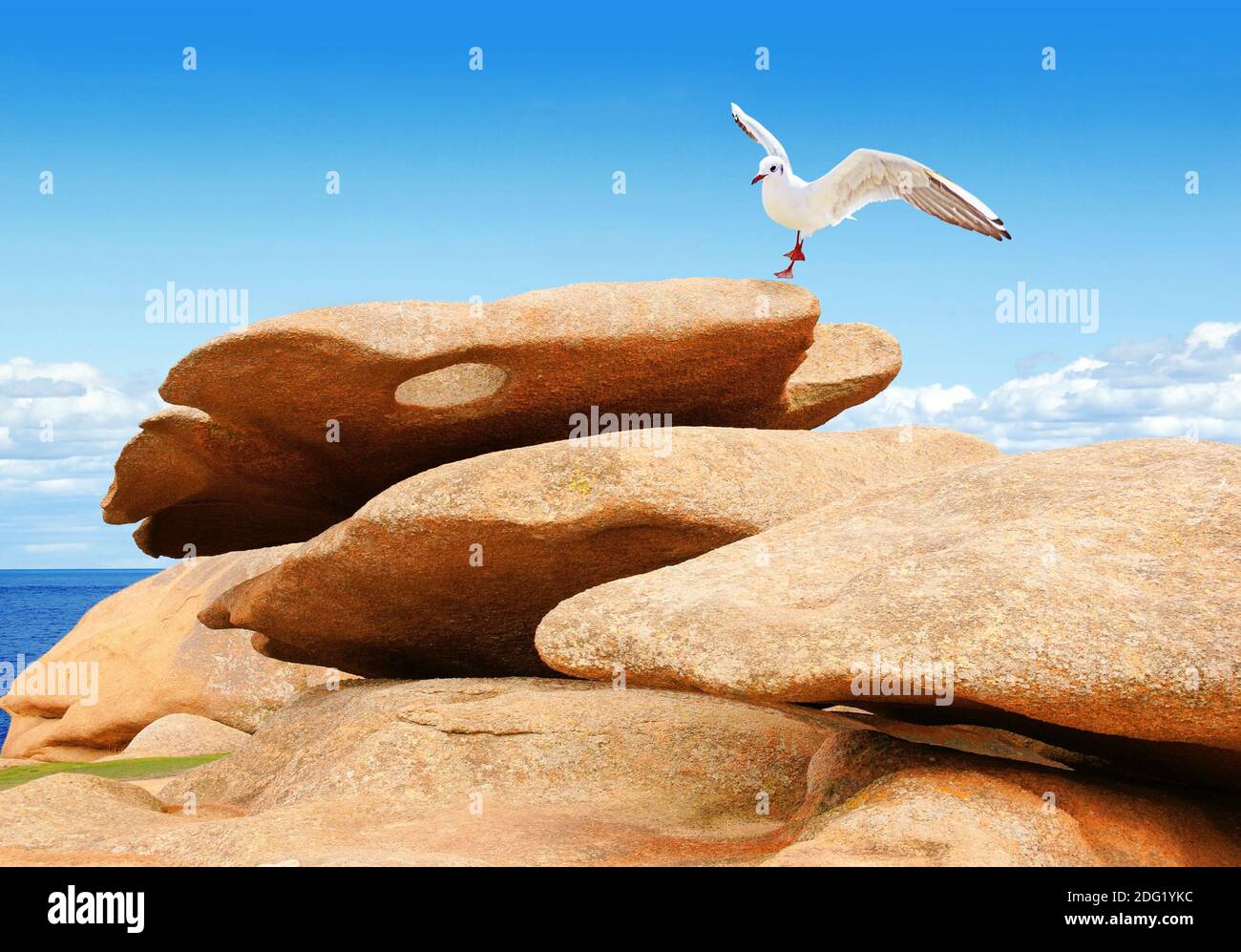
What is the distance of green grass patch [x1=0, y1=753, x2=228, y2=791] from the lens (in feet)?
50.4

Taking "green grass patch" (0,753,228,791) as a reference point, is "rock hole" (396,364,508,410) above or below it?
above

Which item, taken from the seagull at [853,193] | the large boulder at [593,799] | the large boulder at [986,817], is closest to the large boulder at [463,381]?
the seagull at [853,193]

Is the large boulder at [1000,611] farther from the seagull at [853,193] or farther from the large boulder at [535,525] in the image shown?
the seagull at [853,193]

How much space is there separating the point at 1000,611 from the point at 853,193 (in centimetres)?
527

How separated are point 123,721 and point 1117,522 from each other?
17.2 metres

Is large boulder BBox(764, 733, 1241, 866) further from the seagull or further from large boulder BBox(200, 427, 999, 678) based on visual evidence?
the seagull

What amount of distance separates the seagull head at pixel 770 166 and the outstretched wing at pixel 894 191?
0.62 meters

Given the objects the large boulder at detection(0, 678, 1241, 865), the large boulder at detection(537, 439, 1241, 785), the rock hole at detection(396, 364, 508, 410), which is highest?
the rock hole at detection(396, 364, 508, 410)

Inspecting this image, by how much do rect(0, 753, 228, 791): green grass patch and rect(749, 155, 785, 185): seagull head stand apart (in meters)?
9.10

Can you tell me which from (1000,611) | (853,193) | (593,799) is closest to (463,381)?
(853,193)

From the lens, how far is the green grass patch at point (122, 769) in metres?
15.4

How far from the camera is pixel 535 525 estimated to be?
9.78 m

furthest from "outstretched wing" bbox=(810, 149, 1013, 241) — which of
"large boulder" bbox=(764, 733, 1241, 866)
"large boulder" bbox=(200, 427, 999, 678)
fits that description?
"large boulder" bbox=(764, 733, 1241, 866)
